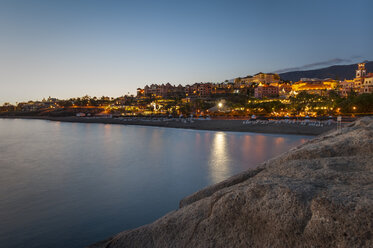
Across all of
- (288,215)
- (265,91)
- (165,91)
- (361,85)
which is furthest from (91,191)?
(165,91)

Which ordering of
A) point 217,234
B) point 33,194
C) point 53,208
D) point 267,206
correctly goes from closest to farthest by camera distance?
point 267,206, point 217,234, point 53,208, point 33,194

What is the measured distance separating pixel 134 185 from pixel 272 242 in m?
10.4

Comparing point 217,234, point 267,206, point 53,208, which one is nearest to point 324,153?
point 267,206

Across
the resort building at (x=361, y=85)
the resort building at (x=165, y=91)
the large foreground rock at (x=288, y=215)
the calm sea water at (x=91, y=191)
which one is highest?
the resort building at (x=165, y=91)

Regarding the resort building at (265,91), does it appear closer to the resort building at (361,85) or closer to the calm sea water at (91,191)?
the resort building at (361,85)

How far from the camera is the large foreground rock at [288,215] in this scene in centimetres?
245

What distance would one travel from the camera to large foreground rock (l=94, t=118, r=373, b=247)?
2445 millimetres

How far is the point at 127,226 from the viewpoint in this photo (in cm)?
768

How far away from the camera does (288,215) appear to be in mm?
2766

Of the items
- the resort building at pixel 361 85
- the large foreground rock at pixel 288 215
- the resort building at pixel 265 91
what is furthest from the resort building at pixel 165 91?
the large foreground rock at pixel 288 215

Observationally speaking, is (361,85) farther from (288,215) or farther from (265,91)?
(288,215)

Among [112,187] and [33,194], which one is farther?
[112,187]

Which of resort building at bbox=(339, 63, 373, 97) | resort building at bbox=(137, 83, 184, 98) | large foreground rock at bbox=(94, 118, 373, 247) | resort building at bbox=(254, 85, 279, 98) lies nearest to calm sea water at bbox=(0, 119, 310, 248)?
large foreground rock at bbox=(94, 118, 373, 247)

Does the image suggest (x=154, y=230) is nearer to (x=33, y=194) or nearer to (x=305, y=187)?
(x=305, y=187)
